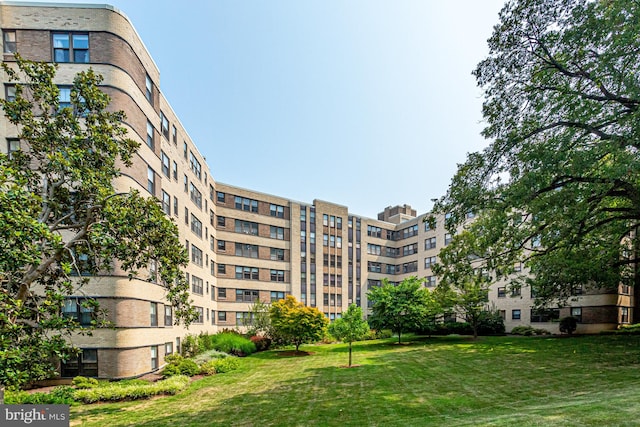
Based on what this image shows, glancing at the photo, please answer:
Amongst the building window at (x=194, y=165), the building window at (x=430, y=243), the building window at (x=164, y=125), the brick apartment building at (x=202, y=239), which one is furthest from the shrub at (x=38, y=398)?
the building window at (x=430, y=243)

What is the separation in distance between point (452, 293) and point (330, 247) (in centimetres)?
1735

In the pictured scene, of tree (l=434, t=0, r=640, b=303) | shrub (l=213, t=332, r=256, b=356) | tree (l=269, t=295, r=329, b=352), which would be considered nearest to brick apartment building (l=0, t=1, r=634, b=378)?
shrub (l=213, t=332, r=256, b=356)

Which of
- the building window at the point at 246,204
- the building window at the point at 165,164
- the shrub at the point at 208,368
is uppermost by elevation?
the building window at the point at 165,164

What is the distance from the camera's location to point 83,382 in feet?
52.8

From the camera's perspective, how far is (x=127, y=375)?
1783 centimetres

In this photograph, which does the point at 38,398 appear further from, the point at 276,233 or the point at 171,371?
the point at 276,233

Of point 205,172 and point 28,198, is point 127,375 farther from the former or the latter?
point 205,172

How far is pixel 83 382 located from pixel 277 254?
1049 inches

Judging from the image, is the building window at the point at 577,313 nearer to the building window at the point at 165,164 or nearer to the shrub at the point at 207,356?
the shrub at the point at 207,356

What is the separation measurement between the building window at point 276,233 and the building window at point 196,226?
36.2 feet

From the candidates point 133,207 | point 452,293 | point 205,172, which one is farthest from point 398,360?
point 205,172

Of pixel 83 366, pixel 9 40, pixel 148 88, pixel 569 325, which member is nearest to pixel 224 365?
pixel 83 366

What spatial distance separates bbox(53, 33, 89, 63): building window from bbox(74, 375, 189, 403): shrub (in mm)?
16501

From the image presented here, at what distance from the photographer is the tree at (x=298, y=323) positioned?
28.9m
